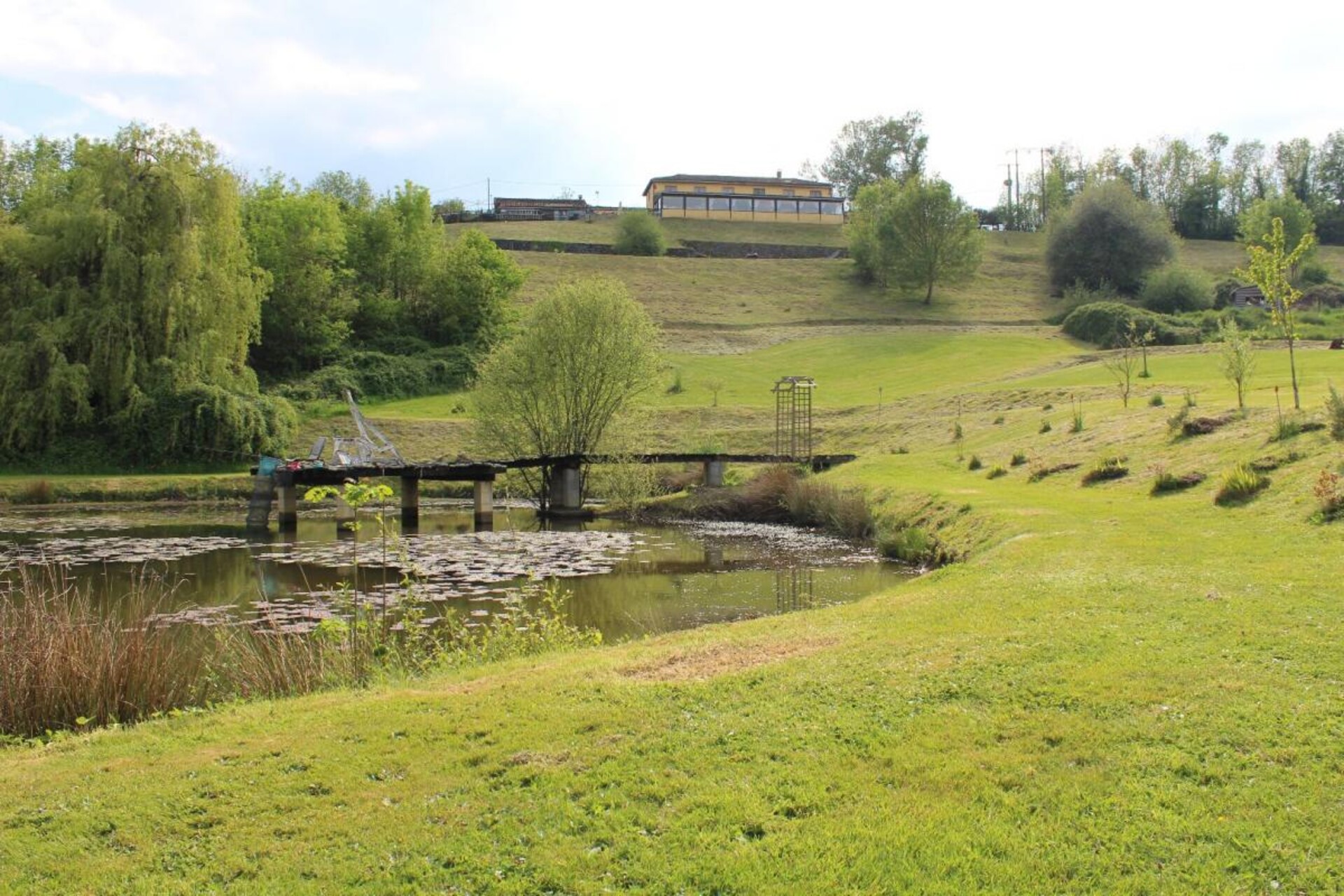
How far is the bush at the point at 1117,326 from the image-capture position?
60812 mm

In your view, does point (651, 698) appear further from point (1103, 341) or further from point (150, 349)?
point (1103, 341)

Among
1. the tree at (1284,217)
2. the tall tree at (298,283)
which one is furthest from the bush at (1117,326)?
the tall tree at (298,283)

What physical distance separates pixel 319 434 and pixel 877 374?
3150 centimetres

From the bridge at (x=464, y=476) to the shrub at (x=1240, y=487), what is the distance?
18983 mm

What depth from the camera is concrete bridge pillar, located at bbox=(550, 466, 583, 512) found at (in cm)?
3619

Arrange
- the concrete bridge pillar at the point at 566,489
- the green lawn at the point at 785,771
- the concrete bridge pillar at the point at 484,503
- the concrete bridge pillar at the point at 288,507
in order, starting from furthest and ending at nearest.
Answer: the concrete bridge pillar at the point at 566,489 → the concrete bridge pillar at the point at 484,503 → the concrete bridge pillar at the point at 288,507 → the green lawn at the point at 785,771

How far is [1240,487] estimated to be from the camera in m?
17.7

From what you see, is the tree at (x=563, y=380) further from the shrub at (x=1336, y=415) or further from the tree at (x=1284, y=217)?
the tree at (x=1284, y=217)

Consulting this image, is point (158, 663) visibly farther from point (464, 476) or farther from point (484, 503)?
point (464, 476)

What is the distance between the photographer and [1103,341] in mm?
64688

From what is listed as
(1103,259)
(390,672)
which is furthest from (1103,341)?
(390,672)

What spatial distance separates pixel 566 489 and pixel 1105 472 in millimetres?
18559

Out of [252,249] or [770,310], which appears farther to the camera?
[770,310]

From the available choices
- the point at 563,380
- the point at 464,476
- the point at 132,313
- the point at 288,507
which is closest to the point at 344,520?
the point at 288,507
